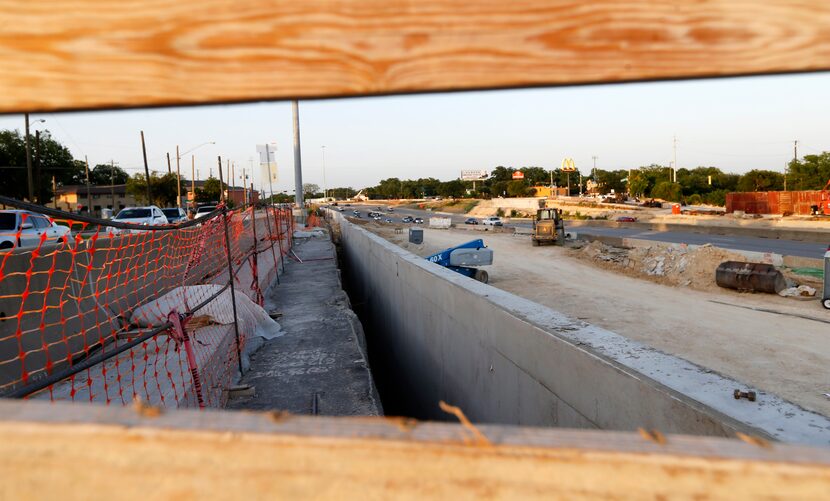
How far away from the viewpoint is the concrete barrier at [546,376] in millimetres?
2664

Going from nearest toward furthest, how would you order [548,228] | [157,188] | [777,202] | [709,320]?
1. [709,320]
2. [548,228]
3. [777,202]
4. [157,188]

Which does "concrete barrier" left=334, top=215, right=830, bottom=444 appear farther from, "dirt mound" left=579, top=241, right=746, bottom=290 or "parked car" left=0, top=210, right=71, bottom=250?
Result: "dirt mound" left=579, top=241, right=746, bottom=290

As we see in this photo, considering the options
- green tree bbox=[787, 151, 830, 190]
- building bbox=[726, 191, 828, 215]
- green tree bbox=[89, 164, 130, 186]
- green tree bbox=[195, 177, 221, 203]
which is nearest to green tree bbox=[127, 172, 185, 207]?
green tree bbox=[195, 177, 221, 203]

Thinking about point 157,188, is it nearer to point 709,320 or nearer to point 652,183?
point 709,320

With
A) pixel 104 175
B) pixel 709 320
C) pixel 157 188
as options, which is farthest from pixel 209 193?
pixel 709 320

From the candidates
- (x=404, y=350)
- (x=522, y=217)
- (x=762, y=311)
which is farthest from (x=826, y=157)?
(x=404, y=350)

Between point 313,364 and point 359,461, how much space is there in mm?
5448

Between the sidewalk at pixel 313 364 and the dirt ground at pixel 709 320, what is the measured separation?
14.7 feet

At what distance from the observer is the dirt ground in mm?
11422

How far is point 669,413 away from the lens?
2.82 m

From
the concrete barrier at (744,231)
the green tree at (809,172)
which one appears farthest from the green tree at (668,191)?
the concrete barrier at (744,231)

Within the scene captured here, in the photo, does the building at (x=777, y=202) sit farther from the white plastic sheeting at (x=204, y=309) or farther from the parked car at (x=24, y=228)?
the parked car at (x=24, y=228)

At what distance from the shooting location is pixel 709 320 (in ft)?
53.9

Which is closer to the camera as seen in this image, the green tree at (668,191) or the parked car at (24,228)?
the parked car at (24,228)
